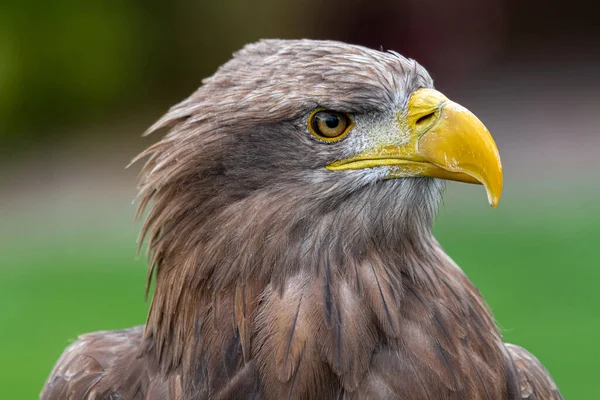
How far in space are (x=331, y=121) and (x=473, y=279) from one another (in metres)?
5.37

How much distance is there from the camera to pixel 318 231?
108 inches

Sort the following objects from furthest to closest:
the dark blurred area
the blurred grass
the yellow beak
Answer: the dark blurred area
the blurred grass
the yellow beak

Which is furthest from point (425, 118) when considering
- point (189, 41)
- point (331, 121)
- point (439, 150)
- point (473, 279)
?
point (189, 41)

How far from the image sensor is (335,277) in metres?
2.75

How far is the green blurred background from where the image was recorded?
7.77 meters

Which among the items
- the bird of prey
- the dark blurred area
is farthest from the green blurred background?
the bird of prey

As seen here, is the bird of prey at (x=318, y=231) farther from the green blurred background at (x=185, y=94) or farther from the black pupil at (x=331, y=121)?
the green blurred background at (x=185, y=94)

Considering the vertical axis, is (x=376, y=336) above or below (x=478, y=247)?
above

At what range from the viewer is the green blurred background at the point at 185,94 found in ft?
25.5

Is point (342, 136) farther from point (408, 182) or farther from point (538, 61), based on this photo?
point (538, 61)

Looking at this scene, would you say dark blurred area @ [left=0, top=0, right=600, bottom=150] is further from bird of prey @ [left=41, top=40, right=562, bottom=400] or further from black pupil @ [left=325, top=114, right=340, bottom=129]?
black pupil @ [left=325, top=114, right=340, bottom=129]

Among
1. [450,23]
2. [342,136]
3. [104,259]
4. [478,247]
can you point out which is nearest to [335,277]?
[342,136]

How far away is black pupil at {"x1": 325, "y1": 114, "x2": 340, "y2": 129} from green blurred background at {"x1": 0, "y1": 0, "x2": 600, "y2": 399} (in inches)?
178

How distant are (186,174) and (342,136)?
481 millimetres
